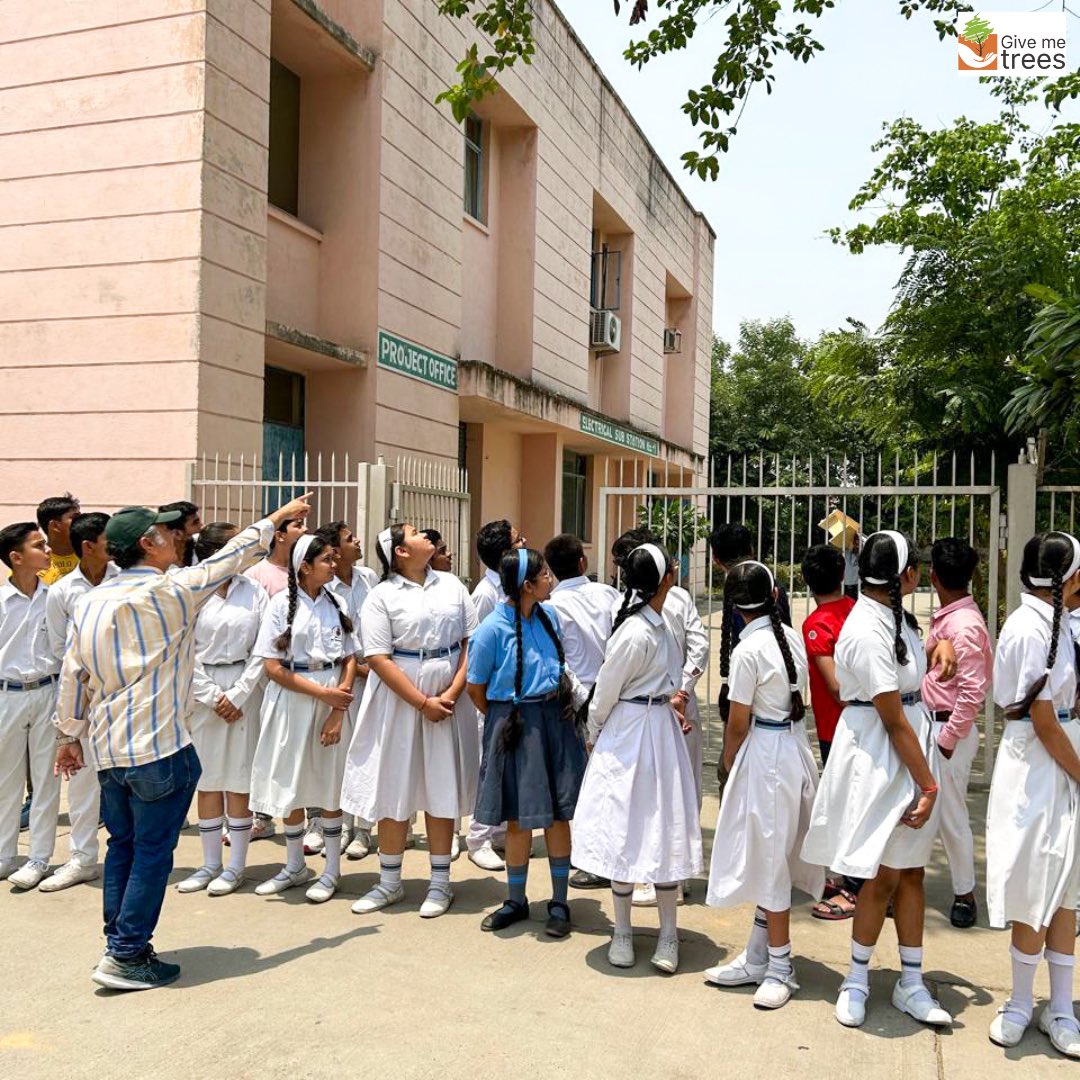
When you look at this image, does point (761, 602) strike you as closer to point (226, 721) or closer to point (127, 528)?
point (127, 528)

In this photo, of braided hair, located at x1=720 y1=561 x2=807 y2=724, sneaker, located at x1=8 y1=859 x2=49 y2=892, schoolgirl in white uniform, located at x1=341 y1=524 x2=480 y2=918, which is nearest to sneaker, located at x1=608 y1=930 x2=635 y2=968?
schoolgirl in white uniform, located at x1=341 y1=524 x2=480 y2=918

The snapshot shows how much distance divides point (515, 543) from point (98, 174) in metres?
5.38

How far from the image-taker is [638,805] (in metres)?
4.04

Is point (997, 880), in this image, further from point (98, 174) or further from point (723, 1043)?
point (98, 174)

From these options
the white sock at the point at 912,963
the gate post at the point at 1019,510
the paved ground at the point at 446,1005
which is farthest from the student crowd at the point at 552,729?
the gate post at the point at 1019,510

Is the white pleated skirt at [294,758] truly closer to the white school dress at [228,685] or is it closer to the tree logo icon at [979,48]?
the white school dress at [228,685]

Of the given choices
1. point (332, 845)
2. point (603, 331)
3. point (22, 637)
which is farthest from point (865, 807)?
point (603, 331)

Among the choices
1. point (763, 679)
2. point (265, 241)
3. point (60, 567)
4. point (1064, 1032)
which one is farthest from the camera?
point (265, 241)

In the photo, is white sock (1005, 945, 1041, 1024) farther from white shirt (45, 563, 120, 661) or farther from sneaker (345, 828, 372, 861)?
white shirt (45, 563, 120, 661)

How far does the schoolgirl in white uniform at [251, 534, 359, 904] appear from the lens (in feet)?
15.9

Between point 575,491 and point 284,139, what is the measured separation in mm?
10832

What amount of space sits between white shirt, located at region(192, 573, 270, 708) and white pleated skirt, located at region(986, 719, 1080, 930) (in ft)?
11.0

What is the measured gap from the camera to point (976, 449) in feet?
35.5

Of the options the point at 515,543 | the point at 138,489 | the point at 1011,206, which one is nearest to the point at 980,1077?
the point at 515,543
